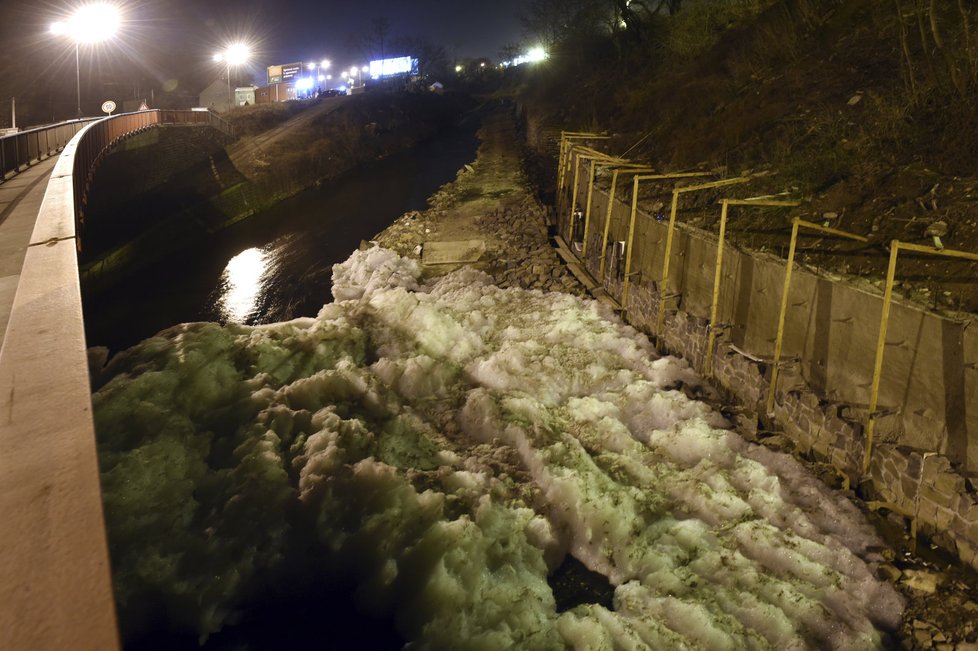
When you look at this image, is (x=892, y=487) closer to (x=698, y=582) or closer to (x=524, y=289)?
(x=698, y=582)

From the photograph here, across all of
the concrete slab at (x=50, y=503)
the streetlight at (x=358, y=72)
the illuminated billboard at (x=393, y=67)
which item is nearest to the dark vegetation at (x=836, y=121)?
the concrete slab at (x=50, y=503)

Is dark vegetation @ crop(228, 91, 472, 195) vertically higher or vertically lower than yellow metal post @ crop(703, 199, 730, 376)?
higher

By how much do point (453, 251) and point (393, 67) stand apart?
82406 millimetres

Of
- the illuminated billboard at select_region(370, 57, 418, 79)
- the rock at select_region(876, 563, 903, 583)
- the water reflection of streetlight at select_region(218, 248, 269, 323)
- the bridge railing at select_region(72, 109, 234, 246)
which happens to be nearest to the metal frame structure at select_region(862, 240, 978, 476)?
the rock at select_region(876, 563, 903, 583)

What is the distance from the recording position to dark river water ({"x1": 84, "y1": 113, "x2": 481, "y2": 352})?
1925 cm

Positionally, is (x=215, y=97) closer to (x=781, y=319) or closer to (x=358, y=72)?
(x=358, y=72)

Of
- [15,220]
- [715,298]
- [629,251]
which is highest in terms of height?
[15,220]

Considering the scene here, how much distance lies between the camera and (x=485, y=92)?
93.8 m

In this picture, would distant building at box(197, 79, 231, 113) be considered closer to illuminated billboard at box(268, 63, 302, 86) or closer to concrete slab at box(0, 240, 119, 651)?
illuminated billboard at box(268, 63, 302, 86)

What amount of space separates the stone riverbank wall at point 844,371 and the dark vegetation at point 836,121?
701 mm

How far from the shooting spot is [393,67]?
9188cm

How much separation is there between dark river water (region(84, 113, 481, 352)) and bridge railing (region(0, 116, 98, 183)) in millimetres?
4837

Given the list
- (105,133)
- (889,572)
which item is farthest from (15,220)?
(889,572)

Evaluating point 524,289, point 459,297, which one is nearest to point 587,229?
point 524,289
